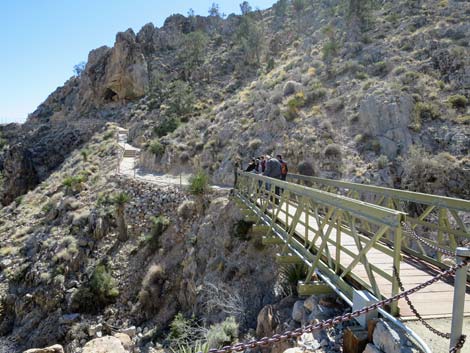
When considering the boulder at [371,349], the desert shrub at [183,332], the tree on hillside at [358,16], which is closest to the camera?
the boulder at [371,349]

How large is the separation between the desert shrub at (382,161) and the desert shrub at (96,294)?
1330 centimetres

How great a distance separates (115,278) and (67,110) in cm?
3810

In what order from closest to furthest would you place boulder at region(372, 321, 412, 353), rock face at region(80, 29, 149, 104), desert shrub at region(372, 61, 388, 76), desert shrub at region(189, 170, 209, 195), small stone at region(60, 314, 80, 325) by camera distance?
boulder at region(372, 321, 412, 353) < small stone at region(60, 314, 80, 325) < desert shrub at region(189, 170, 209, 195) < desert shrub at region(372, 61, 388, 76) < rock face at region(80, 29, 149, 104)

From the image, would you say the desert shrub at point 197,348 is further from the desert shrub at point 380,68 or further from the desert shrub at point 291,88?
the desert shrub at point 380,68

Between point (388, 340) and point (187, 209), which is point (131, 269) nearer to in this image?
point (187, 209)

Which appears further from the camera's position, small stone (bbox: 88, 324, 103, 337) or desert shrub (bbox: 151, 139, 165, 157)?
desert shrub (bbox: 151, 139, 165, 157)

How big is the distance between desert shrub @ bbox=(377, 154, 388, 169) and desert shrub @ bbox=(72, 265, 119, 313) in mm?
13305

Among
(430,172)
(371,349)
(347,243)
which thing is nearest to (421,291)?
(371,349)

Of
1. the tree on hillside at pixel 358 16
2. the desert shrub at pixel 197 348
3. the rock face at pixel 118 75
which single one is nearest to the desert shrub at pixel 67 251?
the desert shrub at pixel 197 348

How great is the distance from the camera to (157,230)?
1658 cm

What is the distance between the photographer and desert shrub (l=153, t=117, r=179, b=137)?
3038 centimetres

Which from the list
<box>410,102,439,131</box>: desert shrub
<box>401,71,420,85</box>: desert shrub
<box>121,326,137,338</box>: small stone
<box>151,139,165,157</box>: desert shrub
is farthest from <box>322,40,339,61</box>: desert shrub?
<box>121,326,137,338</box>: small stone

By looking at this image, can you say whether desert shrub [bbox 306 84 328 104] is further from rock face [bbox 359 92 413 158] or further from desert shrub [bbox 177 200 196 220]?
desert shrub [bbox 177 200 196 220]

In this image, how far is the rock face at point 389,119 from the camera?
14375 millimetres
